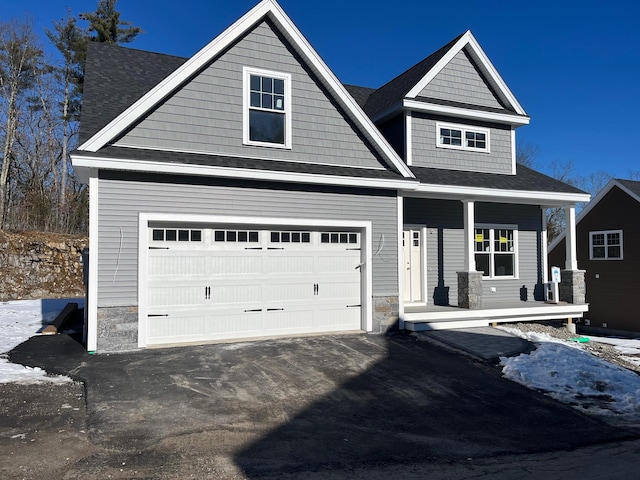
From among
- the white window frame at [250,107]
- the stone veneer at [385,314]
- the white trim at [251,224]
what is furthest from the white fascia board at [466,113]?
the stone veneer at [385,314]

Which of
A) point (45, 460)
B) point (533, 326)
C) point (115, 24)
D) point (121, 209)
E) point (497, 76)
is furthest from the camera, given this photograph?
point (115, 24)

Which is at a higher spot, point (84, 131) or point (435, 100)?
point (435, 100)

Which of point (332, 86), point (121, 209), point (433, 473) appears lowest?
point (433, 473)

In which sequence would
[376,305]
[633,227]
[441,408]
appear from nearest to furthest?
[441,408] → [376,305] → [633,227]

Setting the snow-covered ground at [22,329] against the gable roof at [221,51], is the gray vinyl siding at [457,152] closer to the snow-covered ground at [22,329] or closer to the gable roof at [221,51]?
the gable roof at [221,51]

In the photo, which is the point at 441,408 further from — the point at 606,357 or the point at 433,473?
the point at 606,357

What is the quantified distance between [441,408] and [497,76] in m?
10.5

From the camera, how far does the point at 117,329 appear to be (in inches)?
328

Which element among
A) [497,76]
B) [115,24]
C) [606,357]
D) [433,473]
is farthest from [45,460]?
[115,24]

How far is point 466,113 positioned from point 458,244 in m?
3.54

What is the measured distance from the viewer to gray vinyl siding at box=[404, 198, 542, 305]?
41.7 ft

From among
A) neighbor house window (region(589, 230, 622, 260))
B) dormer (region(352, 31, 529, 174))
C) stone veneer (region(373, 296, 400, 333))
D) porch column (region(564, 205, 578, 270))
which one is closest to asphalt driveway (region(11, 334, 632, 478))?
stone veneer (region(373, 296, 400, 333))

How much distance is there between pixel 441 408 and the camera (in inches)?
254

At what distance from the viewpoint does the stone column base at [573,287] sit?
13.2 metres
